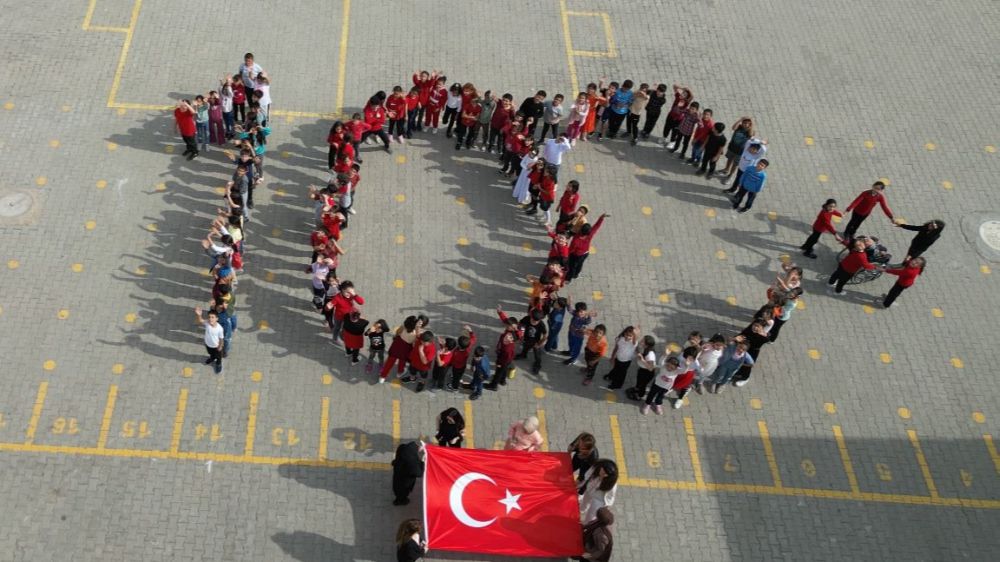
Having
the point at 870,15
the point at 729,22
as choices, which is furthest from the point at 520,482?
the point at 870,15

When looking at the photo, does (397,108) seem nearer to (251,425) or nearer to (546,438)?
(251,425)

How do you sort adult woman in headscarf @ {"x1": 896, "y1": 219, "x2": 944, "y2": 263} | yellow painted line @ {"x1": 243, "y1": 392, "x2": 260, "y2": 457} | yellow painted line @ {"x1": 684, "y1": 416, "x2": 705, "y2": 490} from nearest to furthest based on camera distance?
yellow painted line @ {"x1": 243, "y1": 392, "x2": 260, "y2": 457} < yellow painted line @ {"x1": 684, "y1": 416, "x2": 705, "y2": 490} < adult woman in headscarf @ {"x1": 896, "y1": 219, "x2": 944, "y2": 263}

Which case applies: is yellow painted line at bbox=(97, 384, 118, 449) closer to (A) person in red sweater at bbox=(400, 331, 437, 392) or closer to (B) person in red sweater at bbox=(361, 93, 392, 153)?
(A) person in red sweater at bbox=(400, 331, 437, 392)

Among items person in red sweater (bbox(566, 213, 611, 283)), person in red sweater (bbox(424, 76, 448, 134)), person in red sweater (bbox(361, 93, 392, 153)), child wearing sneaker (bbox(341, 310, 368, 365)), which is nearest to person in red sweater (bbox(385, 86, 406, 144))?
person in red sweater (bbox(361, 93, 392, 153))

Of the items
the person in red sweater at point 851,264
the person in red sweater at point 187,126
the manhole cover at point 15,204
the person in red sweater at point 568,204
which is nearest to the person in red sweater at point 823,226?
the person in red sweater at point 851,264

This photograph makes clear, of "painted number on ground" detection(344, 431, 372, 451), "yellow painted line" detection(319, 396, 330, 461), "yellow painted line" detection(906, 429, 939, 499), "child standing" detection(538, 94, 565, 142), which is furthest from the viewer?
"child standing" detection(538, 94, 565, 142)

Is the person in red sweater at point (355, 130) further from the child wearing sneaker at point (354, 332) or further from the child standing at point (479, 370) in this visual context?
the child standing at point (479, 370)

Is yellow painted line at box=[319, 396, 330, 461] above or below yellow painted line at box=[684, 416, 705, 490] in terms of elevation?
below
